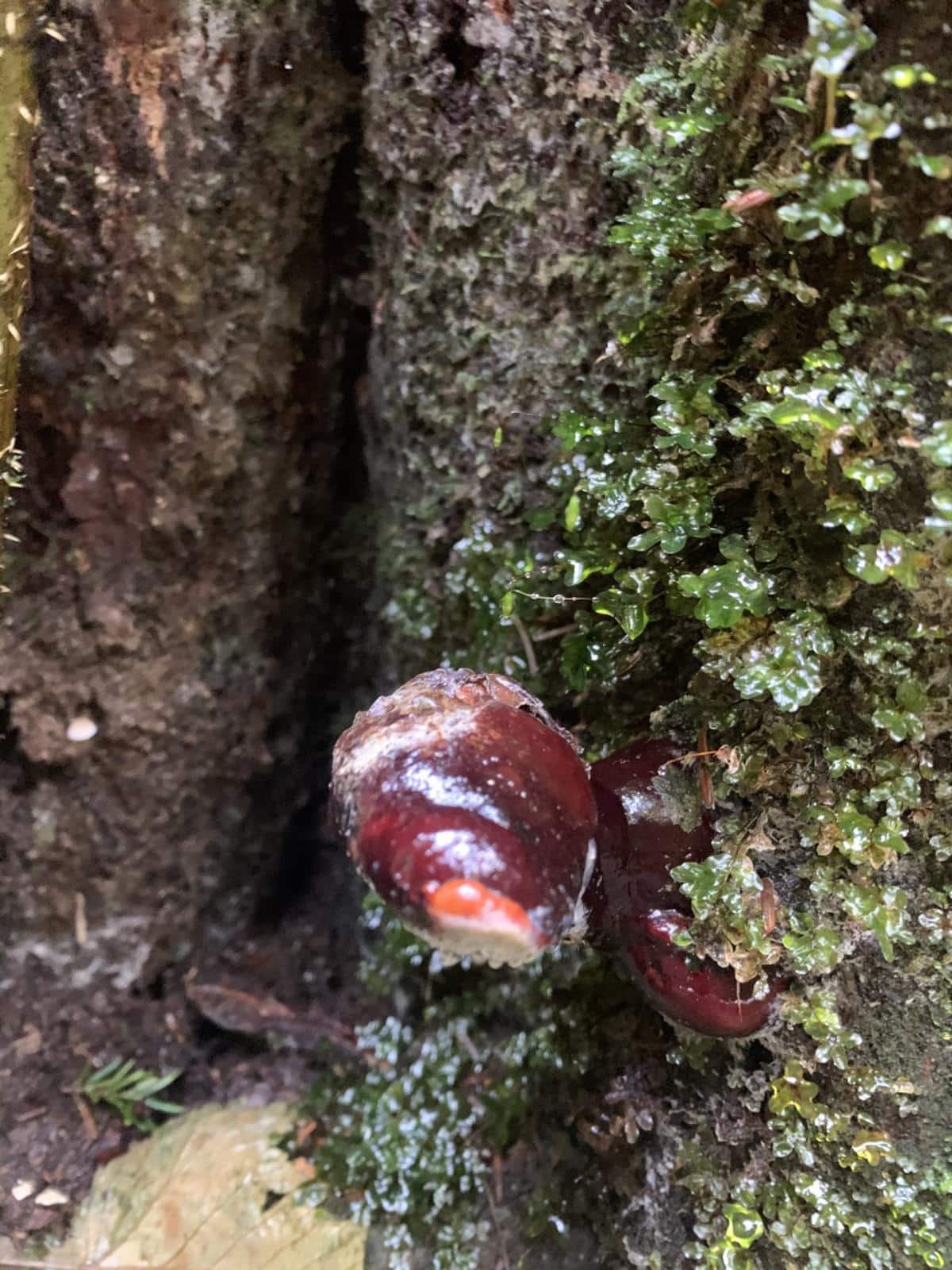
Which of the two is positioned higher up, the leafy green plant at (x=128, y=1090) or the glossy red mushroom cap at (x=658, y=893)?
the glossy red mushroom cap at (x=658, y=893)

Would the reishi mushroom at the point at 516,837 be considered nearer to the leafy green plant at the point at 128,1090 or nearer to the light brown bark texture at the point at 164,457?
the light brown bark texture at the point at 164,457

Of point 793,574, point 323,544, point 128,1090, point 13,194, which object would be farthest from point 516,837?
point 128,1090

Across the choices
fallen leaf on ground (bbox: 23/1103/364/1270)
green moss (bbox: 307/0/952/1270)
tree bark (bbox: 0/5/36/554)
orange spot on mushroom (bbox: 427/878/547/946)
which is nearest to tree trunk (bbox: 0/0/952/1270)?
green moss (bbox: 307/0/952/1270)

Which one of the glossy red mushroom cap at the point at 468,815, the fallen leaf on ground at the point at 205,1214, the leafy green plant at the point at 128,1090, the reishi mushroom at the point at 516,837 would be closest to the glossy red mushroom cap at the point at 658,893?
the reishi mushroom at the point at 516,837

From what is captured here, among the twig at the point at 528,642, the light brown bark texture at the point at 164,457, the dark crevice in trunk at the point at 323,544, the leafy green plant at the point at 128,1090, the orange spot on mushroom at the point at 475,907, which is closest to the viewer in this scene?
the orange spot on mushroom at the point at 475,907

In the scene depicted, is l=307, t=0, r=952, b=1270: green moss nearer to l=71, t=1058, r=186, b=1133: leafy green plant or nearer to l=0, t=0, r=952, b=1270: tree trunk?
l=0, t=0, r=952, b=1270: tree trunk

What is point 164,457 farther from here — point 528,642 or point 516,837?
point 516,837

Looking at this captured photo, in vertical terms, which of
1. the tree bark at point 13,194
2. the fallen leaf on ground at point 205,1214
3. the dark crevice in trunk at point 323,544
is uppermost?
the tree bark at point 13,194

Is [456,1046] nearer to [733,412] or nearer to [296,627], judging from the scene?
[296,627]
